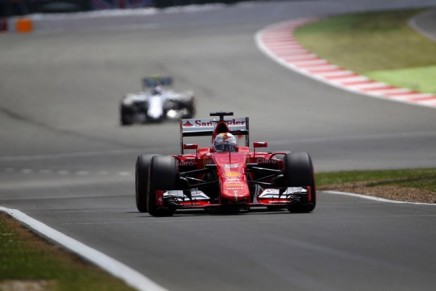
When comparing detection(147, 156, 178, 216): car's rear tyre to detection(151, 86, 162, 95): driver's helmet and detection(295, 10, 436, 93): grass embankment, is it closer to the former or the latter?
detection(151, 86, 162, 95): driver's helmet

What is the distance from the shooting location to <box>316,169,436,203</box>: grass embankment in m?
17.8

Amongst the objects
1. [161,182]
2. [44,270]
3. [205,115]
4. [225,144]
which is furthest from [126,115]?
[44,270]

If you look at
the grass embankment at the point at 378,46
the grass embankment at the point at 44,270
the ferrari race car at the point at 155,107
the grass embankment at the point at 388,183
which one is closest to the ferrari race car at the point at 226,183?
the grass embankment at the point at 388,183

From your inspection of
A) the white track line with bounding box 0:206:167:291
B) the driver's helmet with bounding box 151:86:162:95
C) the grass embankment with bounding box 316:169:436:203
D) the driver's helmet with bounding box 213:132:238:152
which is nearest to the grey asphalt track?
the white track line with bounding box 0:206:167:291

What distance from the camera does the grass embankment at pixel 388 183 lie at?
58.5 ft

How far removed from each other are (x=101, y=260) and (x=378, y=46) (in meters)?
34.5

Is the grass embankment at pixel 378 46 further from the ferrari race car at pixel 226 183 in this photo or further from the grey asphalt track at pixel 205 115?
the ferrari race car at pixel 226 183

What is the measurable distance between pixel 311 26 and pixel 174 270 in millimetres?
38745

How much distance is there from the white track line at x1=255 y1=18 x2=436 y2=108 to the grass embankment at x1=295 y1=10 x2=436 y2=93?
0.35 m

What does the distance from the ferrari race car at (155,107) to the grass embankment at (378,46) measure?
22.8 ft

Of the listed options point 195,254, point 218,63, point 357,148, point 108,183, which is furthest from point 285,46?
point 195,254

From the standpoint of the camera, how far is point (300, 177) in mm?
15148

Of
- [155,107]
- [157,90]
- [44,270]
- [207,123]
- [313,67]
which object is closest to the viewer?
[44,270]

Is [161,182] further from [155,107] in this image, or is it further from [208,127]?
[155,107]
